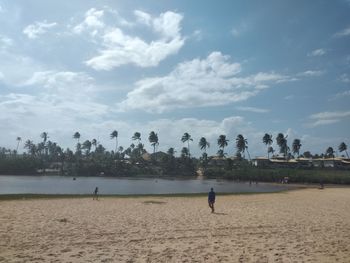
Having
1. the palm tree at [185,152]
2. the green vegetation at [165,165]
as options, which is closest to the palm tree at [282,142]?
the green vegetation at [165,165]

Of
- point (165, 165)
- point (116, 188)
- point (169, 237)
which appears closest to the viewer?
point (169, 237)

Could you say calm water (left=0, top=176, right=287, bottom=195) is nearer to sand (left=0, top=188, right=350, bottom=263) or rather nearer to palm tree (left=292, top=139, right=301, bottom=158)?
sand (left=0, top=188, right=350, bottom=263)

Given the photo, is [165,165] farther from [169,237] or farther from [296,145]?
[169,237]

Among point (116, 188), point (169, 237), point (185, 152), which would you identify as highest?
point (185, 152)

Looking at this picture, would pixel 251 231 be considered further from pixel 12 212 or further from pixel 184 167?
pixel 184 167

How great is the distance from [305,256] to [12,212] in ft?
56.4

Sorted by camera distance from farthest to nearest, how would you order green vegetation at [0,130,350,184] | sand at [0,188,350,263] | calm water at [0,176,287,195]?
1. green vegetation at [0,130,350,184]
2. calm water at [0,176,287,195]
3. sand at [0,188,350,263]

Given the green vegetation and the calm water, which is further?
the green vegetation

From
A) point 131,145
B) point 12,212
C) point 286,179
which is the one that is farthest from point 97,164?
point 12,212

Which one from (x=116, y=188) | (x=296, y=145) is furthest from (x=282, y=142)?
(x=116, y=188)

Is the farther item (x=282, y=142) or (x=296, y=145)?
(x=296, y=145)

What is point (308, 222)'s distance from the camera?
20188mm

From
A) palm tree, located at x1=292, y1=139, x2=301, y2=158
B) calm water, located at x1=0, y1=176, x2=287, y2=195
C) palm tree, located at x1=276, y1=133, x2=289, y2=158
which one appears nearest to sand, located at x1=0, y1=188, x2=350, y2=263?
calm water, located at x1=0, y1=176, x2=287, y2=195

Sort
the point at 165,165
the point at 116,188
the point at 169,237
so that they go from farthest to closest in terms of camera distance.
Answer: the point at 165,165
the point at 116,188
the point at 169,237
